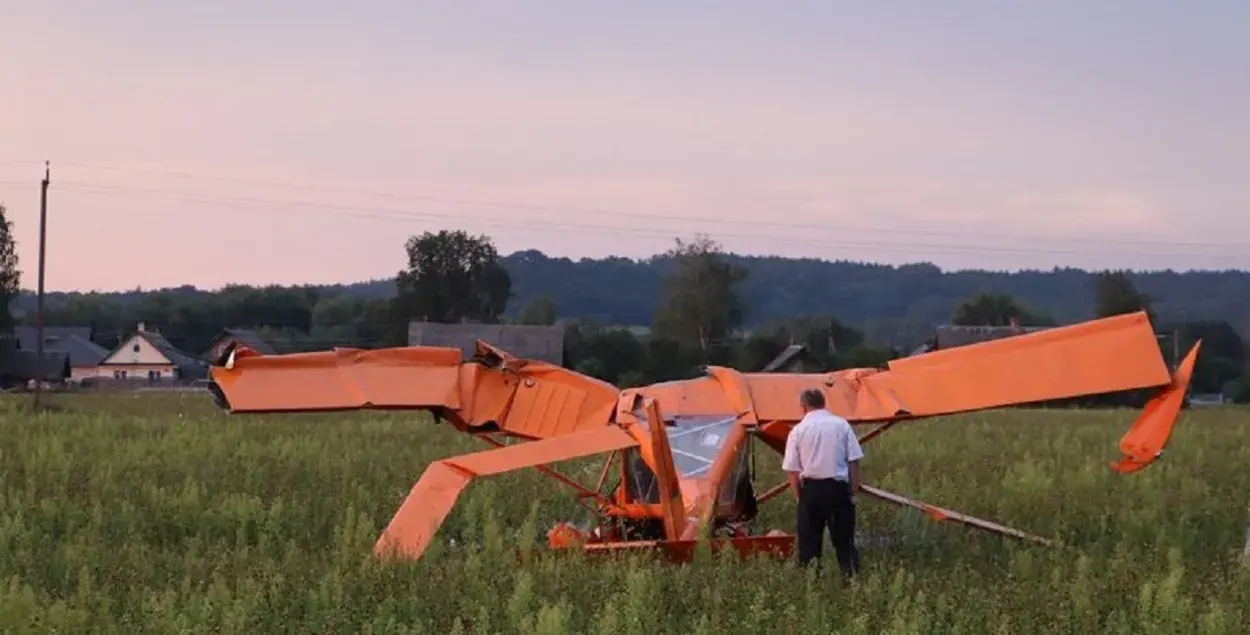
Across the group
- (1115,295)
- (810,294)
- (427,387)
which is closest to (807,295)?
(810,294)

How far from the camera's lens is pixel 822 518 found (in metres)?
12.5

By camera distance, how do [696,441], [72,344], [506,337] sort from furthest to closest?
[72,344] → [506,337] → [696,441]

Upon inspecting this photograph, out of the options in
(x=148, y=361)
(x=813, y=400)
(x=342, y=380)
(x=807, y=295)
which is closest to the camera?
(x=813, y=400)

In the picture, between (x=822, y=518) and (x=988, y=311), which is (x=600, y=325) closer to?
(x=988, y=311)

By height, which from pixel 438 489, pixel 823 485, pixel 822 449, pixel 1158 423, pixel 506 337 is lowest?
Result: pixel 506 337

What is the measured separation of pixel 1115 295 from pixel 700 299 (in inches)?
925

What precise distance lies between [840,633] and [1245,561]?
525 cm

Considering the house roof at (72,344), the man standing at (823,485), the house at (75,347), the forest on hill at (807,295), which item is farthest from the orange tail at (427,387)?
the forest on hill at (807,295)

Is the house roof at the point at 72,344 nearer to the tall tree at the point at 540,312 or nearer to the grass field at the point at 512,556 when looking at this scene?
the tall tree at the point at 540,312

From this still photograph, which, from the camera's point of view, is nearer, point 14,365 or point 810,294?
point 14,365

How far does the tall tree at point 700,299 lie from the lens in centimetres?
9575

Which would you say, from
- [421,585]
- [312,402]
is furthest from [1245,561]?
[312,402]

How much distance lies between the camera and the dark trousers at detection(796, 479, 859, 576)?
12430mm

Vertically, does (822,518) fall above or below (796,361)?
above
